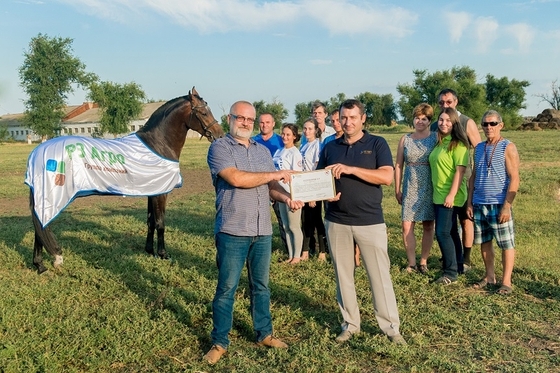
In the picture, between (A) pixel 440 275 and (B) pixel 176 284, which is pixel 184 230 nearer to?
(B) pixel 176 284

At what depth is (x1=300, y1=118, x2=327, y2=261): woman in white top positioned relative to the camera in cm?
634

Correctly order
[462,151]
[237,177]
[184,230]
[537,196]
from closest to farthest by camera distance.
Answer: [237,177]
[462,151]
[184,230]
[537,196]

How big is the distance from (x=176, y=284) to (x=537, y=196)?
8.41 metres

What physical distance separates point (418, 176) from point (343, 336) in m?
2.37

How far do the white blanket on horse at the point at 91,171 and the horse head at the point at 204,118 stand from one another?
63cm

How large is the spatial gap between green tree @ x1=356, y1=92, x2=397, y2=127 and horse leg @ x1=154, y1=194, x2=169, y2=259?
65459 mm

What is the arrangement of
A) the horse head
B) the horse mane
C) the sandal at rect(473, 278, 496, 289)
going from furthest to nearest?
the horse mane < the horse head < the sandal at rect(473, 278, 496, 289)

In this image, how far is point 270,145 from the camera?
6453 mm

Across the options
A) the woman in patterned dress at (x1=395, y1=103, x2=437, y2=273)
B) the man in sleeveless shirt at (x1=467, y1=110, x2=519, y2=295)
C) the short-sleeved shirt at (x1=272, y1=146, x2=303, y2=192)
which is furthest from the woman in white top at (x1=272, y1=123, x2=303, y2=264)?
the man in sleeveless shirt at (x1=467, y1=110, x2=519, y2=295)

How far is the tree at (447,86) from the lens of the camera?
54.2 meters

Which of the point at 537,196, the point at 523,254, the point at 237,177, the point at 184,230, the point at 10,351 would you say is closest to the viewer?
the point at 237,177

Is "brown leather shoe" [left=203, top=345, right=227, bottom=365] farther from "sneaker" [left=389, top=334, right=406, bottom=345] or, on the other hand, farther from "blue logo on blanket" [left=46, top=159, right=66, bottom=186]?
"blue logo on blanket" [left=46, top=159, right=66, bottom=186]

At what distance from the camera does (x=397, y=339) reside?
3887 millimetres

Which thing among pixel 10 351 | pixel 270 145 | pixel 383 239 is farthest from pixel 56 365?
pixel 270 145
